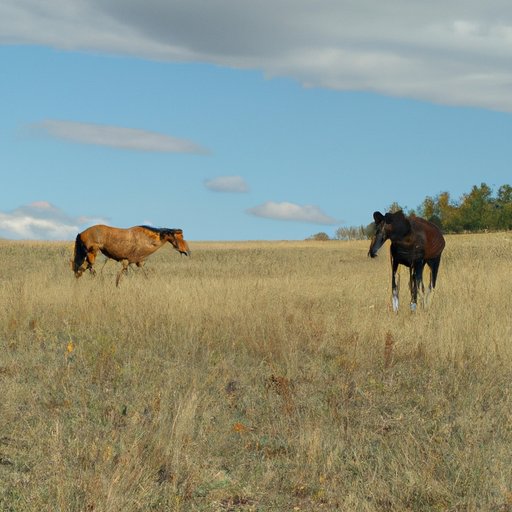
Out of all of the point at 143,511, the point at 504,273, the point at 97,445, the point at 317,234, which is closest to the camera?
the point at 143,511

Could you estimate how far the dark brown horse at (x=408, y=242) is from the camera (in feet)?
43.3

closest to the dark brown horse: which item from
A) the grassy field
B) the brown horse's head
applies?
the grassy field

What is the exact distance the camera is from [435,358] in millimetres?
9117

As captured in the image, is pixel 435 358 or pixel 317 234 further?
pixel 317 234

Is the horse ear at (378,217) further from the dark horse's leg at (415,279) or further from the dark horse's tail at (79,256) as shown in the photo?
the dark horse's tail at (79,256)

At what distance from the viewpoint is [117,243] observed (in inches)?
770

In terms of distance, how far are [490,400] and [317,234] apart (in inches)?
3191

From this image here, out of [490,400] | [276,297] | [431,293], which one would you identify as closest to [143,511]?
[490,400]

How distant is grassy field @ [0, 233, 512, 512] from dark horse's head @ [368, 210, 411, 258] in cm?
116

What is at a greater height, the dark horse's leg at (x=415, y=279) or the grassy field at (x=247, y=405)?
the dark horse's leg at (x=415, y=279)

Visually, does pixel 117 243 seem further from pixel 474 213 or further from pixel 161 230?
pixel 474 213

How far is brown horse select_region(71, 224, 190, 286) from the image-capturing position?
1952cm

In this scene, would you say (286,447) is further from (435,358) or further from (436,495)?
(435,358)

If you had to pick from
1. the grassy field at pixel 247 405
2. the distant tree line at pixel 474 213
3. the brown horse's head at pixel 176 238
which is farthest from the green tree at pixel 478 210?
the grassy field at pixel 247 405
